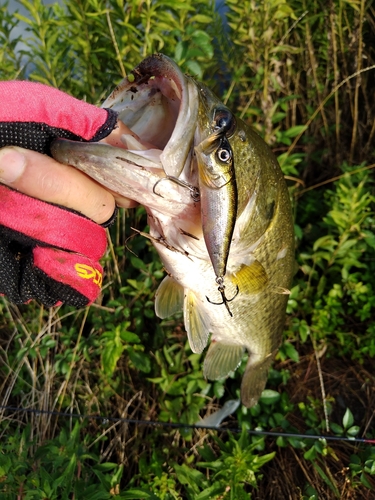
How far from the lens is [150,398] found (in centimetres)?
229

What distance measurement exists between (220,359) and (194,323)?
0.39m

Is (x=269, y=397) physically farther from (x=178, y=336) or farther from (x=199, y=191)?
(x=199, y=191)

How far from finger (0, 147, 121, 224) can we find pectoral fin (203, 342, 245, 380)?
0.97 meters

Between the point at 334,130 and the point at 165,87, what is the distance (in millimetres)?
2175

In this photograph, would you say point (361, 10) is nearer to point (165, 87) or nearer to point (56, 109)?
point (165, 87)

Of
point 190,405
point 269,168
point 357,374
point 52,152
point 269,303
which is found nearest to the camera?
point 52,152

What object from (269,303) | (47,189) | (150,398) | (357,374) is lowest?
(150,398)

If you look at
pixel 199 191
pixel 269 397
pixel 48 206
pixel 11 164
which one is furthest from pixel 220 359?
pixel 11 164

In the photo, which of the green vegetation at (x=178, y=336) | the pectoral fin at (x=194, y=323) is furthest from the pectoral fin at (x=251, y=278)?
the green vegetation at (x=178, y=336)

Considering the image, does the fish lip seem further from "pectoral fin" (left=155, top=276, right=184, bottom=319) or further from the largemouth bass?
"pectoral fin" (left=155, top=276, right=184, bottom=319)

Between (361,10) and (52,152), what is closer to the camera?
(52,152)

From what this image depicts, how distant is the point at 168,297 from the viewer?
1.58 meters

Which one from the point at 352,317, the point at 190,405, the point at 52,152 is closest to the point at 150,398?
the point at 190,405

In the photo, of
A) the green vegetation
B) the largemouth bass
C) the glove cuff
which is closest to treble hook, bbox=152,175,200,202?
the largemouth bass
